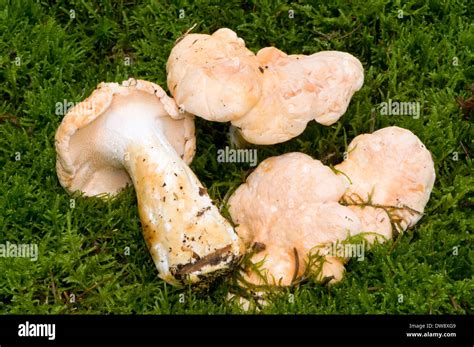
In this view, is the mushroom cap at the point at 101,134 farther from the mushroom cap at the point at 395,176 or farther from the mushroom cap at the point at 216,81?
the mushroom cap at the point at 395,176

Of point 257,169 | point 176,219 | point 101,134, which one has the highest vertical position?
point 101,134

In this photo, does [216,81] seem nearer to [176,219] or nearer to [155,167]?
[155,167]

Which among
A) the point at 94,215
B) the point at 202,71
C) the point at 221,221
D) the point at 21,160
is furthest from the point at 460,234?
the point at 21,160

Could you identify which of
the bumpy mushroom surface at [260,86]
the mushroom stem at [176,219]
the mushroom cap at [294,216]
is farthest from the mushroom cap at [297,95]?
the mushroom stem at [176,219]

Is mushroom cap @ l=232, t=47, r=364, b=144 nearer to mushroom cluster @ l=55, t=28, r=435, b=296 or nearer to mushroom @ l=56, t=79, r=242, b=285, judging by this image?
mushroom cluster @ l=55, t=28, r=435, b=296

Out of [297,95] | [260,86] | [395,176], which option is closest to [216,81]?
[260,86]

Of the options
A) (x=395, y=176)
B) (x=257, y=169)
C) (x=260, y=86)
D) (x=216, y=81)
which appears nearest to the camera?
(x=216, y=81)
